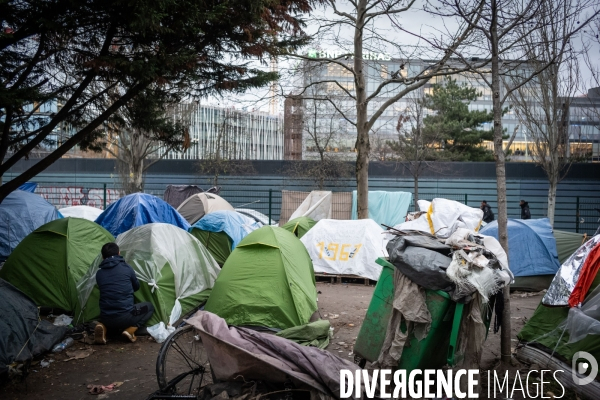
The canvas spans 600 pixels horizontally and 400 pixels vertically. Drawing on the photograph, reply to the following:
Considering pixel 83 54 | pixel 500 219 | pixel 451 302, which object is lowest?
pixel 451 302

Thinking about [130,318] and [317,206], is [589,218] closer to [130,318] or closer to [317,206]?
[317,206]

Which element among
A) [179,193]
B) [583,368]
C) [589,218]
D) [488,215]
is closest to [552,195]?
[589,218]

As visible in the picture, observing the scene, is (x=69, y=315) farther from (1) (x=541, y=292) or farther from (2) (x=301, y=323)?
(1) (x=541, y=292)

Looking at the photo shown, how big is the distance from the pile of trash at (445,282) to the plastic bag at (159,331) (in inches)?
137

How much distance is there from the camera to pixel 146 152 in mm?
25266

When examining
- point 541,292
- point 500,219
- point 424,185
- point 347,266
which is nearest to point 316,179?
point 424,185

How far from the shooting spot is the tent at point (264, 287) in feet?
23.6

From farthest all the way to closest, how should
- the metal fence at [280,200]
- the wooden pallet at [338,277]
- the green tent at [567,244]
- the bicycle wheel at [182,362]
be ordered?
the metal fence at [280,200] → the wooden pallet at [338,277] → the green tent at [567,244] → the bicycle wheel at [182,362]

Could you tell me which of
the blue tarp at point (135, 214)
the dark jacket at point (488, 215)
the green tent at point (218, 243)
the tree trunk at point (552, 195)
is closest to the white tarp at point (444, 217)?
the green tent at point (218, 243)

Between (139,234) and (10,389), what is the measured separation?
10.3ft

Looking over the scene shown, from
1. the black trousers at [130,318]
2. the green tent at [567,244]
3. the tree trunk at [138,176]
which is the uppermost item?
the tree trunk at [138,176]

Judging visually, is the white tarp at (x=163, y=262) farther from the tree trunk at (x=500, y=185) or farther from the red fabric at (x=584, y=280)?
the red fabric at (x=584, y=280)

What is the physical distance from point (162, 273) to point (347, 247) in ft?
17.4

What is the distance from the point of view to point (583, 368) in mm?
5035
